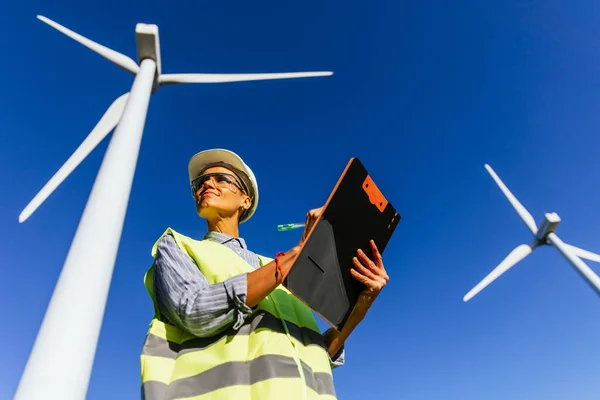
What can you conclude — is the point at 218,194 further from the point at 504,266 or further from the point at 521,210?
the point at 521,210

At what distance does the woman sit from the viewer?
2541mm

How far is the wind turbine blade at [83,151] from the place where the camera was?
15.3ft

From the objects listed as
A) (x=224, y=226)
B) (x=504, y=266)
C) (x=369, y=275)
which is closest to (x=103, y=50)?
(x=224, y=226)

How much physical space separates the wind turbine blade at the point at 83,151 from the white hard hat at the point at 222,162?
97cm

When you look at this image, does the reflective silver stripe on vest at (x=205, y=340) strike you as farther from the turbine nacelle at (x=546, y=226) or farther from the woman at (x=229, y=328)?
the turbine nacelle at (x=546, y=226)

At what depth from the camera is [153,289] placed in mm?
3041

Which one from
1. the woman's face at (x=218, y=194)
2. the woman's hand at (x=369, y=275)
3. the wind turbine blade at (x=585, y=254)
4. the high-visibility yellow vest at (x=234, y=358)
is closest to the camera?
the high-visibility yellow vest at (x=234, y=358)

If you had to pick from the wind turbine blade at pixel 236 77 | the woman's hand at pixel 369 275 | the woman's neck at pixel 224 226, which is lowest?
the woman's hand at pixel 369 275

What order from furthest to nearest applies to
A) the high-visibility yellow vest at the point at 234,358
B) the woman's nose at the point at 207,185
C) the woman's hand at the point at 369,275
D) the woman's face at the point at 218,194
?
the woman's nose at the point at 207,185 < the woman's face at the point at 218,194 < the woman's hand at the point at 369,275 < the high-visibility yellow vest at the point at 234,358

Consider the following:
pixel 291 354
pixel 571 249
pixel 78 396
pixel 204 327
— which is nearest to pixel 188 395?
pixel 204 327

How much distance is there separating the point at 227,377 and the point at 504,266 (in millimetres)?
20701

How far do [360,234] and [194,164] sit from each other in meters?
2.20

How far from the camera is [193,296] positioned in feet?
8.99

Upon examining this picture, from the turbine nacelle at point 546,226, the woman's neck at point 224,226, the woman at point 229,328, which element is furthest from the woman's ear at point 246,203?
the turbine nacelle at point 546,226
